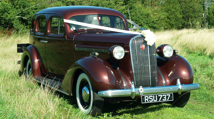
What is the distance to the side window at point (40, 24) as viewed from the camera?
5319mm

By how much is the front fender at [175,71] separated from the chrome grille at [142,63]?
272 mm

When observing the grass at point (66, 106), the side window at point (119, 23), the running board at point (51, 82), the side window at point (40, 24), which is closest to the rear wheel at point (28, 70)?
the grass at point (66, 106)

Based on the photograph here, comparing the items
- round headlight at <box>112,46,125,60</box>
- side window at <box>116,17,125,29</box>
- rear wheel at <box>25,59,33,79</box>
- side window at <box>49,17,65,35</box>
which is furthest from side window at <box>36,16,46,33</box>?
round headlight at <box>112,46,125,60</box>

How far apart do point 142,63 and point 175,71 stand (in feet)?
2.07

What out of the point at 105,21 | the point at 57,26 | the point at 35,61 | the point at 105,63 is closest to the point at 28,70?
the point at 35,61

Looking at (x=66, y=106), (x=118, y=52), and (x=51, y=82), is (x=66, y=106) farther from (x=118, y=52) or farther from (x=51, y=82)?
(x=118, y=52)

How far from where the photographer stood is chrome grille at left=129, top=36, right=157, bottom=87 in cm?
344

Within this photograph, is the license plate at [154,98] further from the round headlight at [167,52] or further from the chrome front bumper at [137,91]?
the round headlight at [167,52]

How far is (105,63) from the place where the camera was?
338 cm

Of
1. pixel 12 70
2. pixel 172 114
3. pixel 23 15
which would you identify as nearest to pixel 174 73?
pixel 172 114

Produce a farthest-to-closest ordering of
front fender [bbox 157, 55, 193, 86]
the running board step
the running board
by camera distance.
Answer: the running board step, the running board, front fender [bbox 157, 55, 193, 86]

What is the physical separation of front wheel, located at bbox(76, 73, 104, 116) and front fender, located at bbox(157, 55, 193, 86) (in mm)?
1158

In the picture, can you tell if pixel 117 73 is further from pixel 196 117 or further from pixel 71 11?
pixel 71 11

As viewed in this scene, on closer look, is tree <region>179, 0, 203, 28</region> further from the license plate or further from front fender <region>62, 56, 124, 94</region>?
front fender <region>62, 56, 124, 94</region>
